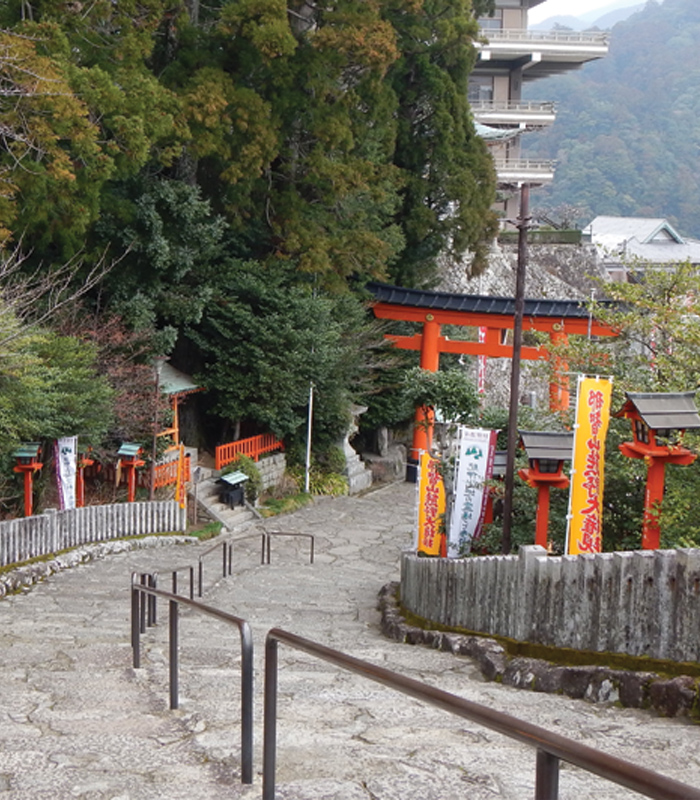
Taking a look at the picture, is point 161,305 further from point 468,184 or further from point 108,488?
point 468,184

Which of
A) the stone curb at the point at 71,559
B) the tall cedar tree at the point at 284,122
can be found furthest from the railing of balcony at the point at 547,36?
the stone curb at the point at 71,559

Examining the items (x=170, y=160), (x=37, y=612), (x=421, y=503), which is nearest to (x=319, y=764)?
(x=37, y=612)

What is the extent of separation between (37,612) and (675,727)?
7402mm

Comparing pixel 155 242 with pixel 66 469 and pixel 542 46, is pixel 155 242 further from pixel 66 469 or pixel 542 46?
pixel 542 46

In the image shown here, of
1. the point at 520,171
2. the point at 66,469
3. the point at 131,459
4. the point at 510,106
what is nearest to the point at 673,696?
the point at 66,469

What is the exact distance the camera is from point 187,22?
20969 millimetres

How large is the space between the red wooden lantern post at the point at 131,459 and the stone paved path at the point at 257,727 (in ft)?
25.6

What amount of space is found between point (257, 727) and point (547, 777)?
2661 mm

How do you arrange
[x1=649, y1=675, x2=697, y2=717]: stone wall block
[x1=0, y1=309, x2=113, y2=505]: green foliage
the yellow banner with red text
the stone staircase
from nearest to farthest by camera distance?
[x1=649, y1=675, x2=697, y2=717]: stone wall block < [x1=0, y1=309, x2=113, y2=505]: green foliage < the yellow banner with red text < the stone staircase

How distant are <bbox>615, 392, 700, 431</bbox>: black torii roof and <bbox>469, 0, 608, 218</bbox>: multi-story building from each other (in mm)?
34630

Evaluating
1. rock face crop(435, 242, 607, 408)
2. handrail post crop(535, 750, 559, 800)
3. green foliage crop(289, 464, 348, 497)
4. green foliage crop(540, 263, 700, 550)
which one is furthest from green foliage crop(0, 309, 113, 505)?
rock face crop(435, 242, 607, 408)

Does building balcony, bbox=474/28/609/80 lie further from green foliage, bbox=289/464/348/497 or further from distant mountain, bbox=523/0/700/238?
distant mountain, bbox=523/0/700/238

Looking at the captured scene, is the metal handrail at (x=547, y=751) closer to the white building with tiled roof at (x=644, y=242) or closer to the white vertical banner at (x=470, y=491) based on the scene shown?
the white vertical banner at (x=470, y=491)

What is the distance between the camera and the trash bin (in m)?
21.8
